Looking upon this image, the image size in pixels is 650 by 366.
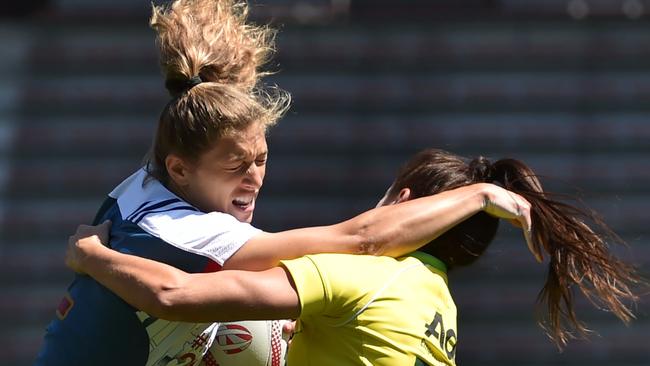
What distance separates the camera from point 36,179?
24.8 feet

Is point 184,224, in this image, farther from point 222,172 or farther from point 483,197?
point 483,197

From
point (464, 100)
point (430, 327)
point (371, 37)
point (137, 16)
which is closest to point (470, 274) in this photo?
point (464, 100)

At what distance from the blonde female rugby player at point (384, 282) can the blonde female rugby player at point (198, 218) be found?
0.24 feet

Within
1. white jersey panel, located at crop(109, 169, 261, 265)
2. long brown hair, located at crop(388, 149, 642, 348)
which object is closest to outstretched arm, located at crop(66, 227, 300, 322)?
white jersey panel, located at crop(109, 169, 261, 265)

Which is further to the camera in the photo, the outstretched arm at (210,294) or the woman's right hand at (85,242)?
the woman's right hand at (85,242)

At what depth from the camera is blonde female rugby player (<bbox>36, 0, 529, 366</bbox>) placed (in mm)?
2623

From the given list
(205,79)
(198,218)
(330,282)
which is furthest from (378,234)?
(205,79)

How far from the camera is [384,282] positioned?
255cm

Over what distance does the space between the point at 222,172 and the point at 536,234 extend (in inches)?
30.5

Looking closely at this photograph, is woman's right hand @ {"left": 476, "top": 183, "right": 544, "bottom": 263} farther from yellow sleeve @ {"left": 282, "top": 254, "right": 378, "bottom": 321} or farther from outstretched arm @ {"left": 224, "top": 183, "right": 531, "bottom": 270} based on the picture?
yellow sleeve @ {"left": 282, "top": 254, "right": 378, "bottom": 321}

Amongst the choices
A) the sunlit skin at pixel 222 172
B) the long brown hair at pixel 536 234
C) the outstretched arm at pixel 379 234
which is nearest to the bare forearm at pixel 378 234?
the outstretched arm at pixel 379 234

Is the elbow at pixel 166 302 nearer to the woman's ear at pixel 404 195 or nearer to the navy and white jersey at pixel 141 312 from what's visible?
the navy and white jersey at pixel 141 312

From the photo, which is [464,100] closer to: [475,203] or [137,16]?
[137,16]

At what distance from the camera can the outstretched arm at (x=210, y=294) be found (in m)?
2.41
